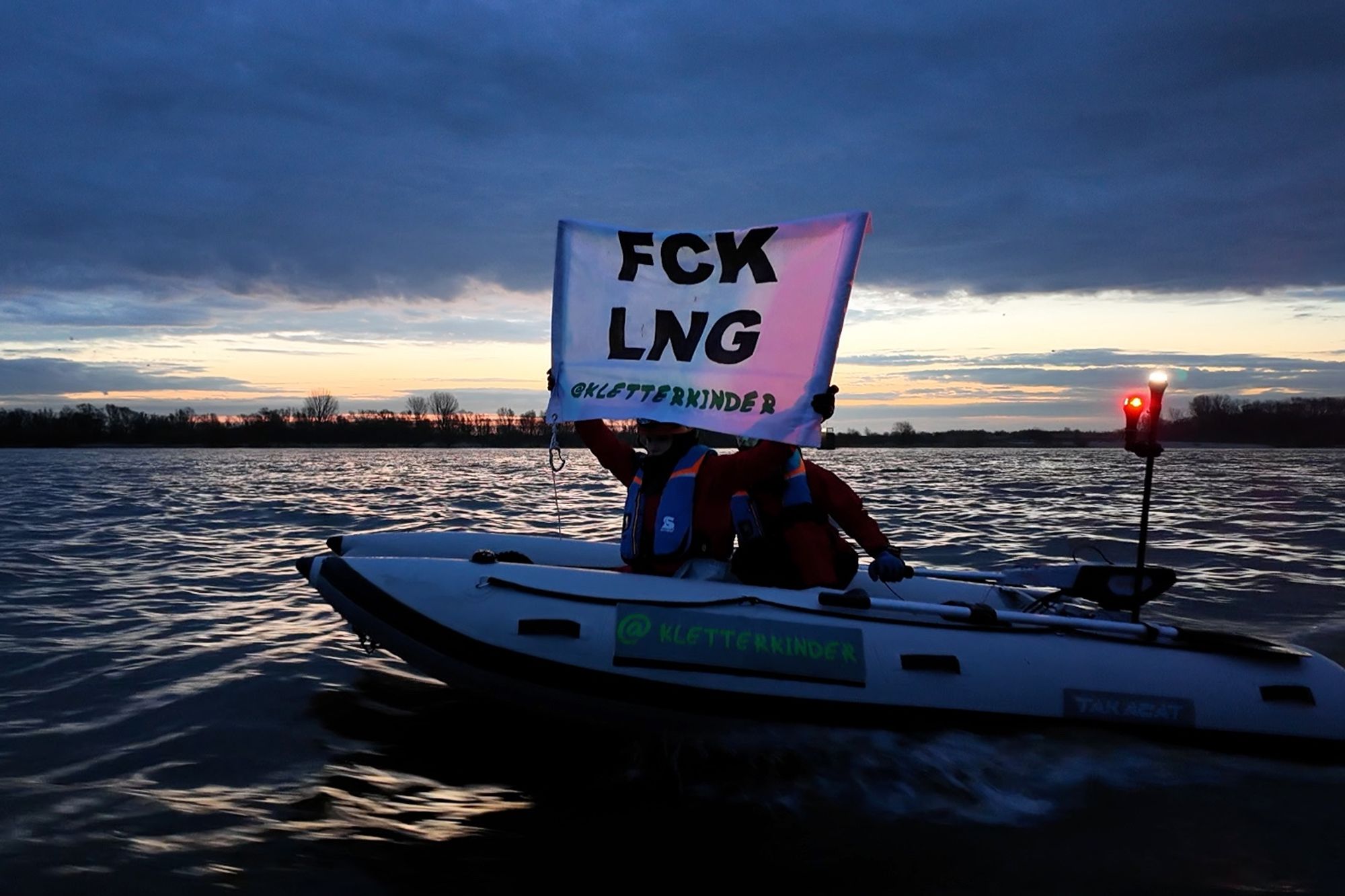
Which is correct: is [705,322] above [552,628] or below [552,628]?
above

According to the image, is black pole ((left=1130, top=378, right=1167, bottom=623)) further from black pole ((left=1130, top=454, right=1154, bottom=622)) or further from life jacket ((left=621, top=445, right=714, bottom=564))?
life jacket ((left=621, top=445, right=714, bottom=564))

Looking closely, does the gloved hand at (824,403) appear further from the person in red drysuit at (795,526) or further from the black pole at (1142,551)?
the black pole at (1142,551)

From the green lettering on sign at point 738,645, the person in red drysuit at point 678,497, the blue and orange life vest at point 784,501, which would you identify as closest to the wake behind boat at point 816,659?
the green lettering on sign at point 738,645

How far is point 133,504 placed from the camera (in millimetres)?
17531

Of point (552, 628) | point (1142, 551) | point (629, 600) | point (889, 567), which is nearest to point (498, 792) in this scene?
point (552, 628)

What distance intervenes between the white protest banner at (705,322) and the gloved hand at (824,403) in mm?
32

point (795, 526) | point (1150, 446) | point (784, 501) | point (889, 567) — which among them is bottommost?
point (889, 567)

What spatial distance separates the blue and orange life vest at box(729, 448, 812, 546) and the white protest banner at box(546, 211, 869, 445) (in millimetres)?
676

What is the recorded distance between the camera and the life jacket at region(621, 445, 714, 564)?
4949 mm

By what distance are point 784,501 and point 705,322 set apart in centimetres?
122

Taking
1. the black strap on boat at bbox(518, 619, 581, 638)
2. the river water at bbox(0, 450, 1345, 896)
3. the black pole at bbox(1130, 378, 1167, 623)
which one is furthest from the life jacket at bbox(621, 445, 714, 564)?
the black pole at bbox(1130, 378, 1167, 623)

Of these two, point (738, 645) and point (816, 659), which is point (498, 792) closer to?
point (738, 645)

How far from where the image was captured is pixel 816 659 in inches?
175

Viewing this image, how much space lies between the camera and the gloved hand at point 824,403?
4.29m
